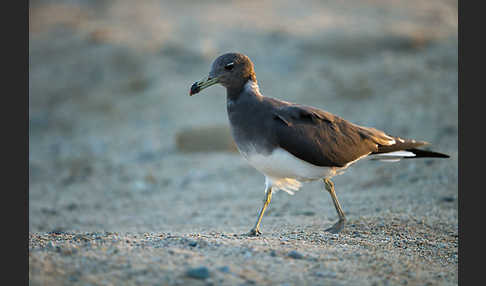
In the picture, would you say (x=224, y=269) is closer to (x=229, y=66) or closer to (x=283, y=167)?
(x=283, y=167)

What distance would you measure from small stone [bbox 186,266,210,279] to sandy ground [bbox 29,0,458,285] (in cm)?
1

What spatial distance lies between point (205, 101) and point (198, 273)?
11.3 metres

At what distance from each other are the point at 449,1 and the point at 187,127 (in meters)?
15.3

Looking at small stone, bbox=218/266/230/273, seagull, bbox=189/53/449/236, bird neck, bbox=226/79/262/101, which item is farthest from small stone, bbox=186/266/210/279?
bird neck, bbox=226/79/262/101

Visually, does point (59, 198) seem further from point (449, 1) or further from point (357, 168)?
point (449, 1)

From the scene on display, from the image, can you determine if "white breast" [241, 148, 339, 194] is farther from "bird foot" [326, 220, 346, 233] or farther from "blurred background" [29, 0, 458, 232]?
"blurred background" [29, 0, 458, 232]

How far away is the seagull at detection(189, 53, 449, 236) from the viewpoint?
5266 millimetres

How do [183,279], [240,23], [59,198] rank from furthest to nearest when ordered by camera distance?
[240,23] → [59,198] → [183,279]

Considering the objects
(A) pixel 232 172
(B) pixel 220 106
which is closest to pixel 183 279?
(A) pixel 232 172

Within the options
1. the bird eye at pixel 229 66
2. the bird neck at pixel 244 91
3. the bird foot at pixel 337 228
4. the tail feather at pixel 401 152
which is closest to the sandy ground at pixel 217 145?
the bird foot at pixel 337 228

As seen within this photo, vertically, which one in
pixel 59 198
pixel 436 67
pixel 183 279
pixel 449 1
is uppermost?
pixel 449 1

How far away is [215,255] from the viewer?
4.31m

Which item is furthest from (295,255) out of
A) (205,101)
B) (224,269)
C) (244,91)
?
(205,101)

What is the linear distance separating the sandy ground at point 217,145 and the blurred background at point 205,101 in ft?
0.19
